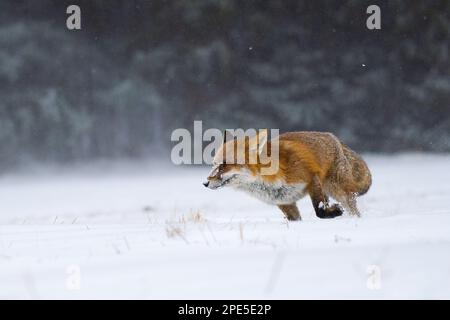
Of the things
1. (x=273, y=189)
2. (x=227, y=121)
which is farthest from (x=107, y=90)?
(x=273, y=189)

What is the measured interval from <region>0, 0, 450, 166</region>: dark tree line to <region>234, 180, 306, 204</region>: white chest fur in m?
16.1

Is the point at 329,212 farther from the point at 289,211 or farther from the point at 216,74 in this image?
the point at 216,74

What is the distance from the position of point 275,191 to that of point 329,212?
23.3 inches

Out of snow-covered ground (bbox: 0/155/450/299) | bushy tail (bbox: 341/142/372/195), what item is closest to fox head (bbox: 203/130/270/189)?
bushy tail (bbox: 341/142/372/195)

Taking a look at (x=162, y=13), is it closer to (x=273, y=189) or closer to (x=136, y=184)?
(x=136, y=184)

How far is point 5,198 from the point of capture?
1825 centimetres

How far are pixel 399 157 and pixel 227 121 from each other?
22.4 feet

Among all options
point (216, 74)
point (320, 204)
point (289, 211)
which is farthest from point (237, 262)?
point (216, 74)

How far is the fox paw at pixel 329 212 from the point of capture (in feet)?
19.3

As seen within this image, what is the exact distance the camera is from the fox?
19.7ft

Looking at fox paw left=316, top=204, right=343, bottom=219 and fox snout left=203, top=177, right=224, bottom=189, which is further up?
fox snout left=203, top=177, right=224, bottom=189

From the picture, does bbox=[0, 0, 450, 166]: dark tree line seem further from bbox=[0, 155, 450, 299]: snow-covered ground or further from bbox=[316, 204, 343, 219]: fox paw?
bbox=[0, 155, 450, 299]: snow-covered ground

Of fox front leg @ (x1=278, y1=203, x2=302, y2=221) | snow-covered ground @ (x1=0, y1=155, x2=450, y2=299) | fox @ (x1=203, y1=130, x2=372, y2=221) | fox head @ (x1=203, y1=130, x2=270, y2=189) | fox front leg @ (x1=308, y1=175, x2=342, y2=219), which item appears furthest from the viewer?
fox front leg @ (x1=278, y1=203, x2=302, y2=221)

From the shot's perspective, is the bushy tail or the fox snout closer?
the fox snout
